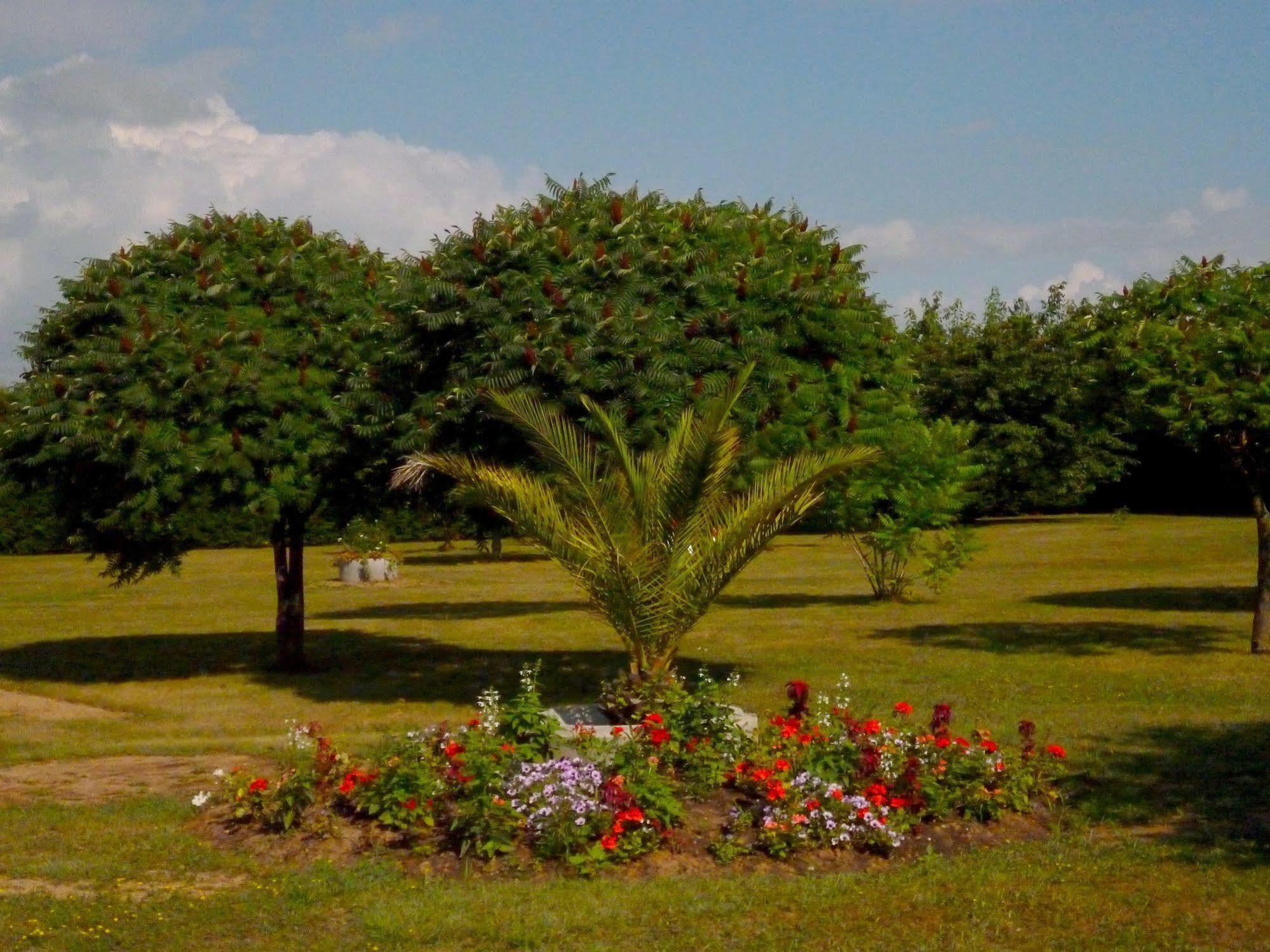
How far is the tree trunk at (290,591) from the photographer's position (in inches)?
655

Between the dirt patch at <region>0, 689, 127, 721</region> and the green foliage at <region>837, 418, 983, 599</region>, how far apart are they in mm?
12484

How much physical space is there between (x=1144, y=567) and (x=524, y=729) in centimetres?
2420

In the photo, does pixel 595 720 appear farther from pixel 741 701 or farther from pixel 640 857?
pixel 741 701

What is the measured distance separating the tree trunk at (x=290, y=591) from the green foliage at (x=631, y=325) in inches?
147

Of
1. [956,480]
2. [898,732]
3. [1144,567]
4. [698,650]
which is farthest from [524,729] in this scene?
[1144,567]

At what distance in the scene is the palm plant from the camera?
1037cm

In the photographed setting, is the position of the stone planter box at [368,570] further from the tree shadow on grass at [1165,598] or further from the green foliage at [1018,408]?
the green foliage at [1018,408]

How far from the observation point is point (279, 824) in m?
8.14

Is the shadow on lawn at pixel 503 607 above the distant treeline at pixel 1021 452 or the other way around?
the other way around

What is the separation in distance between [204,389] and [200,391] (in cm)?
5

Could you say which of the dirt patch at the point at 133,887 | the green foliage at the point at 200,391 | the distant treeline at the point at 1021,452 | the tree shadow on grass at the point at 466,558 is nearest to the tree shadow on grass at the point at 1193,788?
the dirt patch at the point at 133,887

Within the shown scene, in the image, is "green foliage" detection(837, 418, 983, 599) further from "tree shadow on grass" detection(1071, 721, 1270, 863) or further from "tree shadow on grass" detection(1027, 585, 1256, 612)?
"tree shadow on grass" detection(1071, 721, 1270, 863)

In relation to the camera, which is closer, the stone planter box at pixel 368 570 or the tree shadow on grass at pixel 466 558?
the stone planter box at pixel 368 570

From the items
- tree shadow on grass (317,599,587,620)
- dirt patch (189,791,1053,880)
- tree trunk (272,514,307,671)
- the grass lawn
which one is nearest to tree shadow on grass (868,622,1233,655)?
the grass lawn
